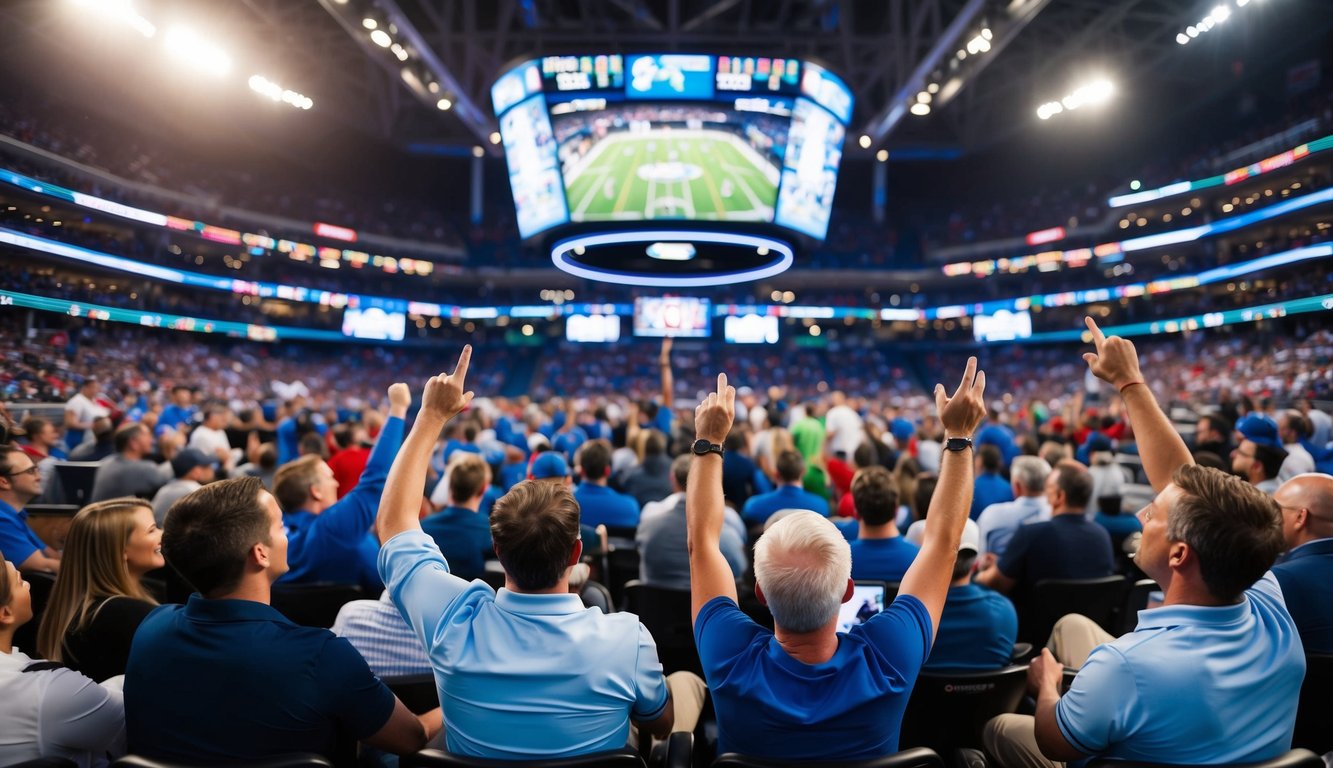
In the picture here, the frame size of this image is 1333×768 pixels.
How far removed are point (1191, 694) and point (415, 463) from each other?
7.15ft

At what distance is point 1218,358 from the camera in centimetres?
2389

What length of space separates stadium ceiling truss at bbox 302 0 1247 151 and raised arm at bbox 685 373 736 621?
1387cm

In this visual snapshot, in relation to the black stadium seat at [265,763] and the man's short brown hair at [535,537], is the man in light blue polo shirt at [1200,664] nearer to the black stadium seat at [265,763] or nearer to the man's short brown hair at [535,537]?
the man's short brown hair at [535,537]

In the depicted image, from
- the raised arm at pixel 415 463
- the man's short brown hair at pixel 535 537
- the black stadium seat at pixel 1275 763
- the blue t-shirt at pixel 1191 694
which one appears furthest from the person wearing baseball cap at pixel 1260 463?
the raised arm at pixel 415 463

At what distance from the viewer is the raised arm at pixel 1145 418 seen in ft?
8.05

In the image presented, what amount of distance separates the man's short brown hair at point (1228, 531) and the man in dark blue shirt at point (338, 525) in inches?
112

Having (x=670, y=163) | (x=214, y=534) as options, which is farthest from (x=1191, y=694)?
(x=670, y=163)

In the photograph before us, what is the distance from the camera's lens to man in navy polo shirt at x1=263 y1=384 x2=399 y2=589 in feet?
10.8

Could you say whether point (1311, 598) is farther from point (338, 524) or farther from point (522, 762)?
point (338, 524)

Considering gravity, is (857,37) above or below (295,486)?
above

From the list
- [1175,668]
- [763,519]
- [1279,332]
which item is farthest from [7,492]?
[1279,332]

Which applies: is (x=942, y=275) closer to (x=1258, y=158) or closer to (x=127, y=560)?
(x=1258, y=158)

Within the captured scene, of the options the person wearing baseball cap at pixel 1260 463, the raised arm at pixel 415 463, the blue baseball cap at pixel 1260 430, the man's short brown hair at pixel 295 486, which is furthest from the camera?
the blue baseball cap at pixel 1260 430

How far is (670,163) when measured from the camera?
10219mm
